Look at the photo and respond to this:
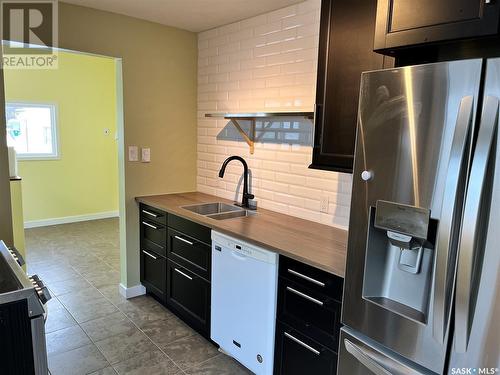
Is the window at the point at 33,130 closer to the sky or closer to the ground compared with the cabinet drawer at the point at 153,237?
closer to the sky

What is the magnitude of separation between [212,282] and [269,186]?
35.2 inches

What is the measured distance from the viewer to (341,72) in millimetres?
1994

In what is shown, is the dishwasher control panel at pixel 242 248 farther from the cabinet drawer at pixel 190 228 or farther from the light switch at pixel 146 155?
the light switch at pixel 146 155

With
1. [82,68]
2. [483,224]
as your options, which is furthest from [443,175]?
[82,68]

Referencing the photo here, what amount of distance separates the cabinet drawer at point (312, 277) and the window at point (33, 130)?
4.99 meters

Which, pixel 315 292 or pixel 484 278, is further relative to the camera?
pixel 315 292

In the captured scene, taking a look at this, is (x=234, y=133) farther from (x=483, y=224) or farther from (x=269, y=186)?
(x=483, y=224)

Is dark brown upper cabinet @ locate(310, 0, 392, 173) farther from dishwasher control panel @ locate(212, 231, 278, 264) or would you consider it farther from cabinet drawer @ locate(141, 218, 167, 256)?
cabinet drawer @ locate(141, 218, 167, 256)

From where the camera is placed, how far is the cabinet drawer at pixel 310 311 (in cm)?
179

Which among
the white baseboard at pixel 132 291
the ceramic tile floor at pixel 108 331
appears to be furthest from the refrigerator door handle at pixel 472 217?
the white baseboard at pixel 132 291

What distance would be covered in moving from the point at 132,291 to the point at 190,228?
1166mm

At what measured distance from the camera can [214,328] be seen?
2596mm

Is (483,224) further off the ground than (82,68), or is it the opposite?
(82,68)

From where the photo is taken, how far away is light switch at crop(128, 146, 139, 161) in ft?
10.8
